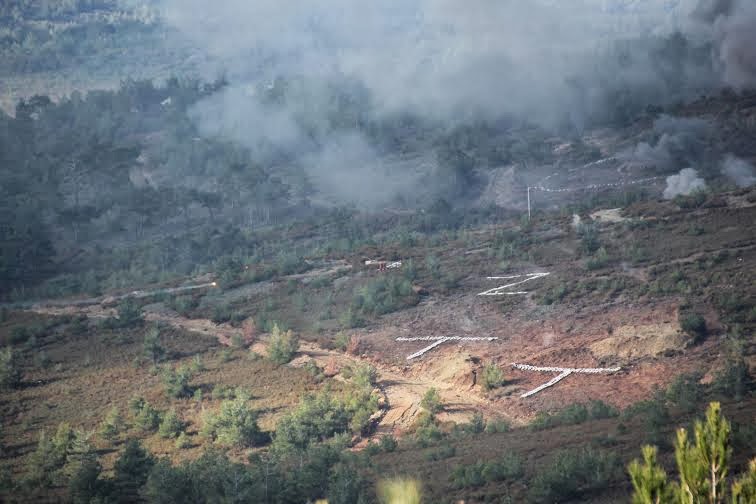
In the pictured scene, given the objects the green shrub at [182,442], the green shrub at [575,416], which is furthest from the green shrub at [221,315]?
the green shrub at [575,416]

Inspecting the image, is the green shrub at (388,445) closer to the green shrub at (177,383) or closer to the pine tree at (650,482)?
the green shrub at (177,383)

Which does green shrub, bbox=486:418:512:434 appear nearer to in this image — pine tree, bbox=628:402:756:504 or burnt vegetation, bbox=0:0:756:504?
burnt vegetation, bbox=0:0:756:504

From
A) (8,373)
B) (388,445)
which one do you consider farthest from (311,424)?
(8,373)

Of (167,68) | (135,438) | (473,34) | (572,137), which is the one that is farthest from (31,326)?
(167,68)

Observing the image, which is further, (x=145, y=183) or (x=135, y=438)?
(x=145, y=183)

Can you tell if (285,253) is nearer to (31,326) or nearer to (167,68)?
(31,326)
